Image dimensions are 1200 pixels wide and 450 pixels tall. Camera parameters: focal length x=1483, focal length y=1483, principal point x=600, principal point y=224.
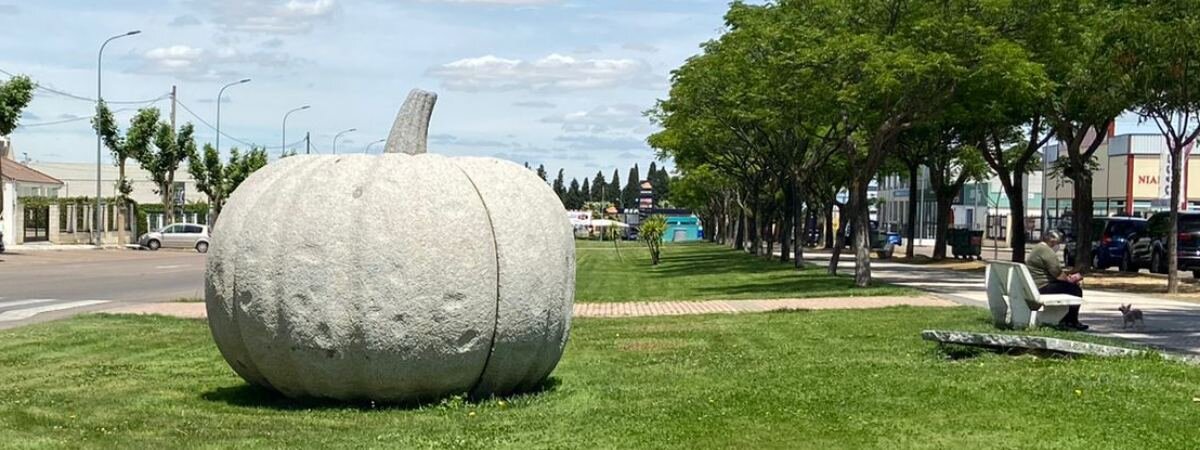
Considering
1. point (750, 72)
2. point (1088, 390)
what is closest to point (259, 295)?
point (1088, 390)

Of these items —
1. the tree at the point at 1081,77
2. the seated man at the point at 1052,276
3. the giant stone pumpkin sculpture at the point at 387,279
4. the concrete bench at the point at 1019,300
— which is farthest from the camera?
the tree at the point at 1081,77

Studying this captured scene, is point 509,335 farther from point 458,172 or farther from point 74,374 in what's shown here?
Result: point 74,374

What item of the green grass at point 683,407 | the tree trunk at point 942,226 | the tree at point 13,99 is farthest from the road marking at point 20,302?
the tree trunk at point 942,226

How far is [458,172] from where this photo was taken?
9.30 m

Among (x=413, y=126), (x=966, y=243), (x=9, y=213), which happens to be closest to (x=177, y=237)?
(x=9, y=213)

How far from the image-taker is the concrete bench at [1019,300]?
14844mm

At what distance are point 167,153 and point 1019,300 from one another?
180 ft

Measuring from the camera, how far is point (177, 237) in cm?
6203

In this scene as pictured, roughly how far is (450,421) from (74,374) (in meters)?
4.35

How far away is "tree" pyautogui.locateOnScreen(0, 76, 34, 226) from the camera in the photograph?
1674 inches

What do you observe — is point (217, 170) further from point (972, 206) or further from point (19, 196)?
point (972, 206)

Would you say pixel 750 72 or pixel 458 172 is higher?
pixel 750 72

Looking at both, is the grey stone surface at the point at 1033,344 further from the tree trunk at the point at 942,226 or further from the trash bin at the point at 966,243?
the tree trunk at the point at 942,226

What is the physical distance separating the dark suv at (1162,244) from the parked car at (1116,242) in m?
0.37
